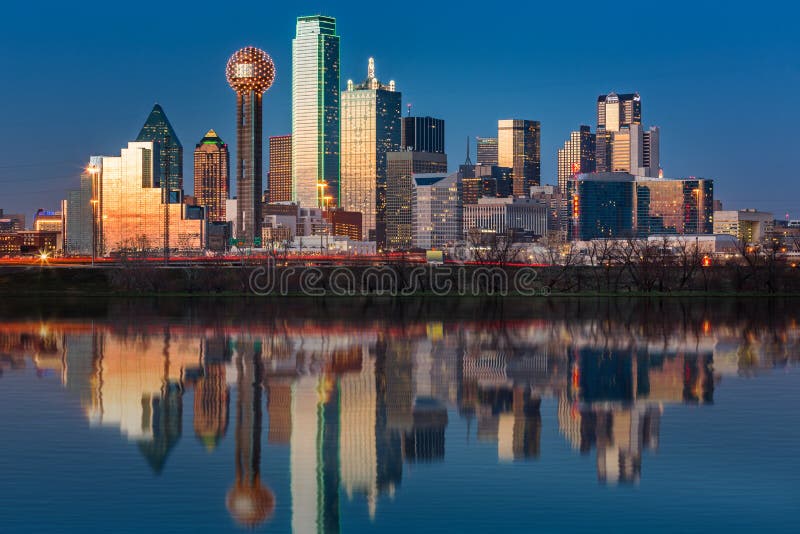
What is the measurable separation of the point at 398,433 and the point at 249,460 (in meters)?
3.95

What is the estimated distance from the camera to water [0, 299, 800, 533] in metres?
17.9

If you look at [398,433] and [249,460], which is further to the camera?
[398,433]

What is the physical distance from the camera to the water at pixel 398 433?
706 inches

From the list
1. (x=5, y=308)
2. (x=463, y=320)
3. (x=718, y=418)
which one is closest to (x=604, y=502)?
(x=718, y=418)

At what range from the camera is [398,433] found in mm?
24188

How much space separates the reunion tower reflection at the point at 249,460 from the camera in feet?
58.9

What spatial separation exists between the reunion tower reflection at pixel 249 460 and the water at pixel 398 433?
2.6 inches

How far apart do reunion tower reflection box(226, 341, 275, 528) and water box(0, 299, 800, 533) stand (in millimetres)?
67

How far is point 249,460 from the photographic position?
2150cm

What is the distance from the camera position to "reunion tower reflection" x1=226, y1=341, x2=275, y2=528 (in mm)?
17938

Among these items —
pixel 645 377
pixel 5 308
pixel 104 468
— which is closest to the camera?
pixel 104 468

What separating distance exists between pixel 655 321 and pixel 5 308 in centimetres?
4324

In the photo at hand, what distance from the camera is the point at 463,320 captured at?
59219mm

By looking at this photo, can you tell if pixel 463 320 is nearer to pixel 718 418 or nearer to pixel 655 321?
pixel 655 321
